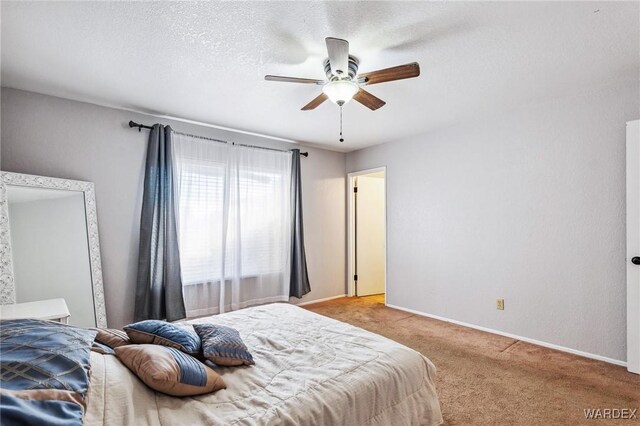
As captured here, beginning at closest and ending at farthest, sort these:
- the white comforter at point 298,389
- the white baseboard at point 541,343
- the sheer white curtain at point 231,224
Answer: the white comforter at point 298,389
the white baseboard at point 541,343
the sheer white curtain at point 231,224

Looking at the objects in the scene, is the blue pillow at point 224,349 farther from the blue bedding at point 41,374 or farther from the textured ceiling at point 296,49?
the textured ceiling at point 296,49

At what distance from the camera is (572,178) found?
3.11 m

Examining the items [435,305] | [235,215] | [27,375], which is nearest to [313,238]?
[235,215]

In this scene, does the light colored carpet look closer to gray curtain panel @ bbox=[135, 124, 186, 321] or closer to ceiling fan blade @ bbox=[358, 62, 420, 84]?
ceiling fan blade @ bbox=[358, 62, 420, 84]

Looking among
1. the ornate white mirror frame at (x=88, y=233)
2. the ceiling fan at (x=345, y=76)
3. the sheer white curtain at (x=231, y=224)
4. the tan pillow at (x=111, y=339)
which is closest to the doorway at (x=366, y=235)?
the sheer white curtain at (x=231, y=224)

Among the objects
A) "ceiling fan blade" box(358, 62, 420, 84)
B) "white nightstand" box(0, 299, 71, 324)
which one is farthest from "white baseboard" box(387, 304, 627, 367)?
"white nightstand" box(0, 299, 71, 324)

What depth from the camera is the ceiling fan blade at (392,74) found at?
6.61 ft

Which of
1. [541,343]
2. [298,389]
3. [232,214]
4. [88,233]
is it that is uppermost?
[232,214]

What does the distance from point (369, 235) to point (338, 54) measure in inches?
161

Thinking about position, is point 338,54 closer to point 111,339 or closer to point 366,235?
point 111,339

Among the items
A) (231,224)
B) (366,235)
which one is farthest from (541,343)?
(231,224)

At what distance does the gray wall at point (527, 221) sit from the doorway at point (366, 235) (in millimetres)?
1034

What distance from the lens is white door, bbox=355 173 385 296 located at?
5.62 meters

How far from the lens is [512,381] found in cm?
256
